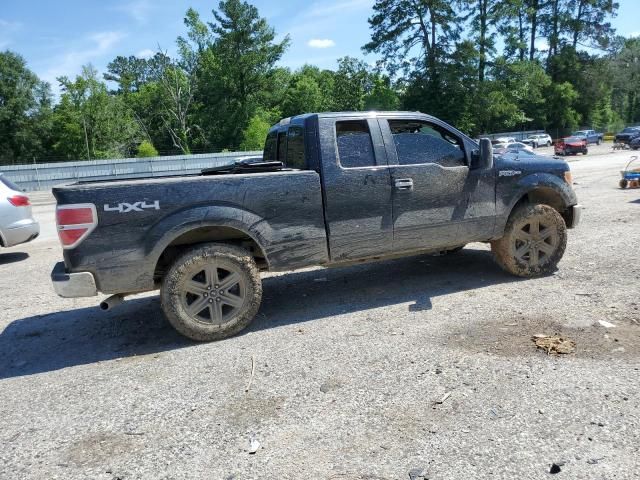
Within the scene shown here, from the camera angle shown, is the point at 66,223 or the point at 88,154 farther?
the point at 88,154

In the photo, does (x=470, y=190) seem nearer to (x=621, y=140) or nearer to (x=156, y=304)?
(x=156, y=304)

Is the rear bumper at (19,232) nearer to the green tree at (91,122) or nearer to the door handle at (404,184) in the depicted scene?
the door handle at (404,184)

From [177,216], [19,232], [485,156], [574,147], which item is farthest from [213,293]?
[574,147]

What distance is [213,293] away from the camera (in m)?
4.61

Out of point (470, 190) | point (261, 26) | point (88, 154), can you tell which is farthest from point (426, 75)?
point (470, 190)

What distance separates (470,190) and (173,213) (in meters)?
3.21

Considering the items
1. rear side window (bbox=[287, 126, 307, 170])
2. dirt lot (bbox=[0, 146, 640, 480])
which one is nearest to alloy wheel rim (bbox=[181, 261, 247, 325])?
dirt lot (bbox=[0, 146, 640, 480])

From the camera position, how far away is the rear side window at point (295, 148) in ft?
17.0

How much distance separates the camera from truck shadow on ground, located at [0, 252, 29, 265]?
8.77 m

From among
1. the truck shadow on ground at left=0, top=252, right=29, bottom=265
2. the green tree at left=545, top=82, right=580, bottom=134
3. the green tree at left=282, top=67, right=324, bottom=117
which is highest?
the green tree at left=282, top=67, right=324, bottom=117

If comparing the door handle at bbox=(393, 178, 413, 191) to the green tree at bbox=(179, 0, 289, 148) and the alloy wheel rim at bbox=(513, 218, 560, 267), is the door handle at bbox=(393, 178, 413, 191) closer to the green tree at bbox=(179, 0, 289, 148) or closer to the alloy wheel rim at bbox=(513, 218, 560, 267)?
the alloy wheel rim at bbox=(513, 218, 560, 267)

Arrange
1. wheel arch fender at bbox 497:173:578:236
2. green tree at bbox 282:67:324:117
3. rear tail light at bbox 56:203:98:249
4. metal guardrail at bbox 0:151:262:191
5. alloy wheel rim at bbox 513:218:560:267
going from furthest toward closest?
green tree at bbox 282:67:324:117 < metal guardrail at bbox 0:151:262:191 < alloy wheel rim at bbox 513:218:560:267 < wheel arch fender at bbox 497:173:578:236 < rear tail light at bbox 56:203:98:249

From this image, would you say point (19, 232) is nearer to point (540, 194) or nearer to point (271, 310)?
point (271, 310)

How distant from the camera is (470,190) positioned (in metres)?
5.54
